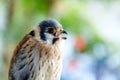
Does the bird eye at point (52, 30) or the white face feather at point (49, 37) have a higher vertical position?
the bird eye at point (52, 30)

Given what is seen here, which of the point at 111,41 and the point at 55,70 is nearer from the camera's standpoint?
the point at 55,70

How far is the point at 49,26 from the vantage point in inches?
69.8

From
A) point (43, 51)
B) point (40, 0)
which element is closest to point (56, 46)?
point (43, 51)

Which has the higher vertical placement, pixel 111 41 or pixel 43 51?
pixel 43 51

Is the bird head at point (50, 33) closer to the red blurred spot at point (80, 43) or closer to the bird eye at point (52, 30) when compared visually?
the bird eye at point (52, 30)

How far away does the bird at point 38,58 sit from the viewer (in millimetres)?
1841

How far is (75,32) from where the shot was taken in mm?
4023

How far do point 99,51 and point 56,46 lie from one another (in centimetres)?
224

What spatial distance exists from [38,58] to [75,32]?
215 centimetres

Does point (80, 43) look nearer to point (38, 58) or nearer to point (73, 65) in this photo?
point (73, 65)

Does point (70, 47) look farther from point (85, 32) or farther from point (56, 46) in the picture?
point (56, 46)

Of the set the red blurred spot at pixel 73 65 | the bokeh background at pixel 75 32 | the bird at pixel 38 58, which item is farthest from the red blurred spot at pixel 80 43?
the bird at pixel 38 58

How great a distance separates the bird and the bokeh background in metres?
1.62

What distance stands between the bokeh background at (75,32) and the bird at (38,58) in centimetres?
162
